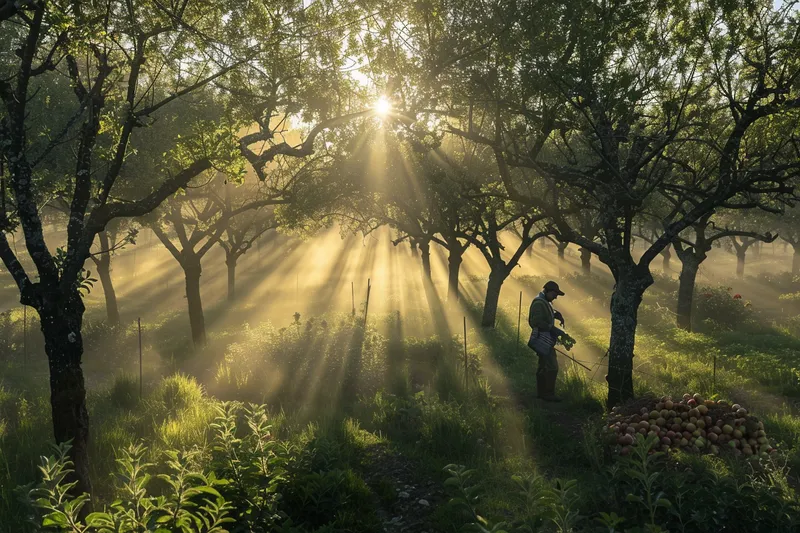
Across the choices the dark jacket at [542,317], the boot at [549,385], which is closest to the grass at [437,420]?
the boot at [549,385]

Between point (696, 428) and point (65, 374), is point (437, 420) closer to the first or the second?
point (696, 428)

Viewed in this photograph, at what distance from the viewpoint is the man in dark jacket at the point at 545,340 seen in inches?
405

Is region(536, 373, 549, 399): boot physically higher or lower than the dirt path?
lower

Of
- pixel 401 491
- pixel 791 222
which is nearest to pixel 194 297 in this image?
pixel 401 491

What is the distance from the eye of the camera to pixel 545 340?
1031 cm

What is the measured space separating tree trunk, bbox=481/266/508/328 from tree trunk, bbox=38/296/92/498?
15.4m

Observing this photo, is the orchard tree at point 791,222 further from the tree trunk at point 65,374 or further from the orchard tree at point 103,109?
the tree trunk at point 65,374

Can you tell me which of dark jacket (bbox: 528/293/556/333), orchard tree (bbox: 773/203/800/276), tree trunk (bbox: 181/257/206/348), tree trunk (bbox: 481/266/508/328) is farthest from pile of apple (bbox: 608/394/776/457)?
orchard tree (bbox: 773/203/800/276)

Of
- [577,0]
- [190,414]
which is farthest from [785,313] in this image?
[190,414]

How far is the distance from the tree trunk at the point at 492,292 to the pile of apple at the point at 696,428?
11384 millimetres

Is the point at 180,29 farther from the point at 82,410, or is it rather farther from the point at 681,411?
the point at 681,411

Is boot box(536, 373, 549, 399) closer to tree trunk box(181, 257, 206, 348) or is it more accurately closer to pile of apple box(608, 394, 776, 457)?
pile of apple box(608, 394, 776, 457)

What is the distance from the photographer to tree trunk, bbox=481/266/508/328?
19312 mm

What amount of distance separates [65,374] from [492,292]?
630 inches
